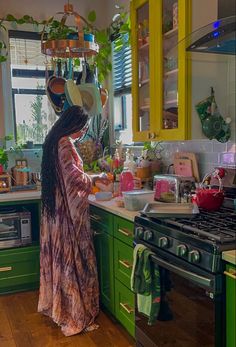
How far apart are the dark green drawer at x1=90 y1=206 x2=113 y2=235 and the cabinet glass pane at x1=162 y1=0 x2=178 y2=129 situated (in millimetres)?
719

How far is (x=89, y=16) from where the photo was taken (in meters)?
3.78

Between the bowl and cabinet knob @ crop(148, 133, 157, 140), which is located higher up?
cabinet knob @ crop(148, 133, 157, 140)

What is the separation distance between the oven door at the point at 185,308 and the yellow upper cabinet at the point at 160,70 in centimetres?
86

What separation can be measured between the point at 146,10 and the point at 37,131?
A: 1.76 metres

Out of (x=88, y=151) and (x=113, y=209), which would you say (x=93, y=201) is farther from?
(x=88, y=151)

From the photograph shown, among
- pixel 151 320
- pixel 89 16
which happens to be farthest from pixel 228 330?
pixel 89 16

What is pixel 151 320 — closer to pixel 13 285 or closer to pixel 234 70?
pixel 234 70

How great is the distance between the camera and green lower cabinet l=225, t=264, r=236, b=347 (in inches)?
57.2

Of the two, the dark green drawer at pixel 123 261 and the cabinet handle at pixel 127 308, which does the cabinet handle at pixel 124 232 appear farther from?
the cabinet handle at pixel 127 308

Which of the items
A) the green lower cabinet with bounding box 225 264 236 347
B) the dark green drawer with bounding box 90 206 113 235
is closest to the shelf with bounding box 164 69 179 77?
the dark green drawer with bounding box 90 206 113 235

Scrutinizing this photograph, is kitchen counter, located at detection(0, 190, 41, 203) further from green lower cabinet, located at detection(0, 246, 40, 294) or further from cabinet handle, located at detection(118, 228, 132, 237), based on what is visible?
cabinet handle, located at detection(118, 228, 132, 237)

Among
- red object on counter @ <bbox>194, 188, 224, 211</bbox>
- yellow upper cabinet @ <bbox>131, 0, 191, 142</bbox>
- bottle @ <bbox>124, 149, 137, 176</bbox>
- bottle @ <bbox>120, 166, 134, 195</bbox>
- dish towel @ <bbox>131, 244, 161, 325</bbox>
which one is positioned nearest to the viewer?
dish towel @ <bbox>131, 244, 161, 325</bbox>

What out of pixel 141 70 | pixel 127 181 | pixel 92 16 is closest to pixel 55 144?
pixel 127 181

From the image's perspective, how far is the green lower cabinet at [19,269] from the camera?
3215mm
